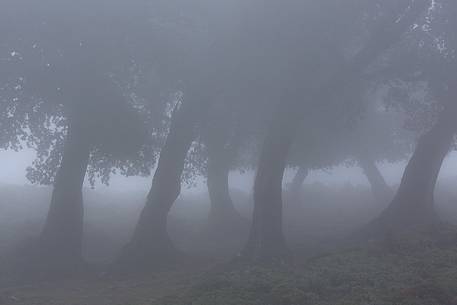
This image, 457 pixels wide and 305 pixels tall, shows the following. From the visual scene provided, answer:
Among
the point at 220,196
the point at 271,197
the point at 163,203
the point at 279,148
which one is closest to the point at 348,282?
the point at 271,197

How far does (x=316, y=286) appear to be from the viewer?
14.6 metres

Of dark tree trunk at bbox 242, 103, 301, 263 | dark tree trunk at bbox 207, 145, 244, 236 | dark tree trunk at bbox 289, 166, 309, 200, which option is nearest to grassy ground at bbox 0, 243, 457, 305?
dark tree trunk at bbox 242, 103, 301, 263

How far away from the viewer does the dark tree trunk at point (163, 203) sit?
2438 centimetres

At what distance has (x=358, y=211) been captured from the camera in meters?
42.2

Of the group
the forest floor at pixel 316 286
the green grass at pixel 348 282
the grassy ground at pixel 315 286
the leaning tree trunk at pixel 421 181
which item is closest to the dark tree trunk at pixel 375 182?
the leaning tree trunk at pixel 421 181

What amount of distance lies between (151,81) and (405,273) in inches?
686

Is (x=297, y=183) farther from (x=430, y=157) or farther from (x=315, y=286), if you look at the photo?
(x=315, y=286)

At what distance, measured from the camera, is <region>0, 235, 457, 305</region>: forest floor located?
12.9 meters

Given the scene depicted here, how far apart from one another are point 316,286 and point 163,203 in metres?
11.6

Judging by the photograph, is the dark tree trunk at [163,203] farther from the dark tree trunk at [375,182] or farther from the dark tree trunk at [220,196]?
the dark tree trunk at [375,182]

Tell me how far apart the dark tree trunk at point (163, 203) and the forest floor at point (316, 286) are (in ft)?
11.1

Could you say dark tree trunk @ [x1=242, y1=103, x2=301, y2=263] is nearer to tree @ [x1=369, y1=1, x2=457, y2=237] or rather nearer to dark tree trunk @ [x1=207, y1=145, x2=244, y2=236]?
tree @ [x1=369, y1=1, x2=457, y2=237]

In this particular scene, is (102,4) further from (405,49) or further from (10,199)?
(10,199)

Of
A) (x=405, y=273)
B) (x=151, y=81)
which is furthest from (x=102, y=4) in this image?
(x=405, y=273)
